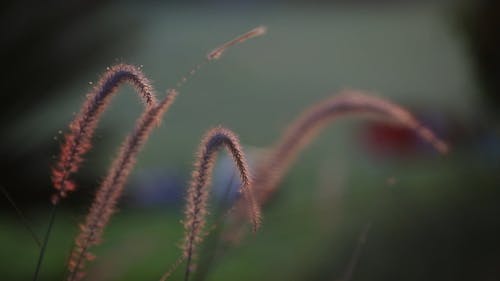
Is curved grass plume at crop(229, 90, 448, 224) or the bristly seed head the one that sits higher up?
curved grass plume at crop(229, 90, 448, 224)

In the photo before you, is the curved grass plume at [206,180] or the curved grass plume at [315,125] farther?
the curved grass plume at [315,125]

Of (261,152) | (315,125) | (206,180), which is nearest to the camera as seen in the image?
(206,180)

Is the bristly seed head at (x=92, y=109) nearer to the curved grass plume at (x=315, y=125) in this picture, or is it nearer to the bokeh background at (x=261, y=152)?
the bokeh background at (x=261, y=152)

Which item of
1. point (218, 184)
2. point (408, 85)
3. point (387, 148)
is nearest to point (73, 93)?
point (218, 184)

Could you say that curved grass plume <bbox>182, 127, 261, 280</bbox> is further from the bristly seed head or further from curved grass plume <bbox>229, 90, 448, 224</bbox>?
curved grass plume <bbox>229, 90, 448, 224</bbox>

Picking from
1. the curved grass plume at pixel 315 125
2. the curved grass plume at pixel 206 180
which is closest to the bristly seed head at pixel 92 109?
the curved grass plume at pixel 206 180

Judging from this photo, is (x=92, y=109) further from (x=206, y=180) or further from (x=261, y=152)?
(x=261, y=152)

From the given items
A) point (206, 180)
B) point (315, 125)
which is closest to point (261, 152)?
point (315, 125)

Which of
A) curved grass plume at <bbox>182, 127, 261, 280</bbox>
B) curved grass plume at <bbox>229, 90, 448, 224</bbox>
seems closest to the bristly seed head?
curved grass plume at <bbox>182, 127, 261, 280</bbox>
